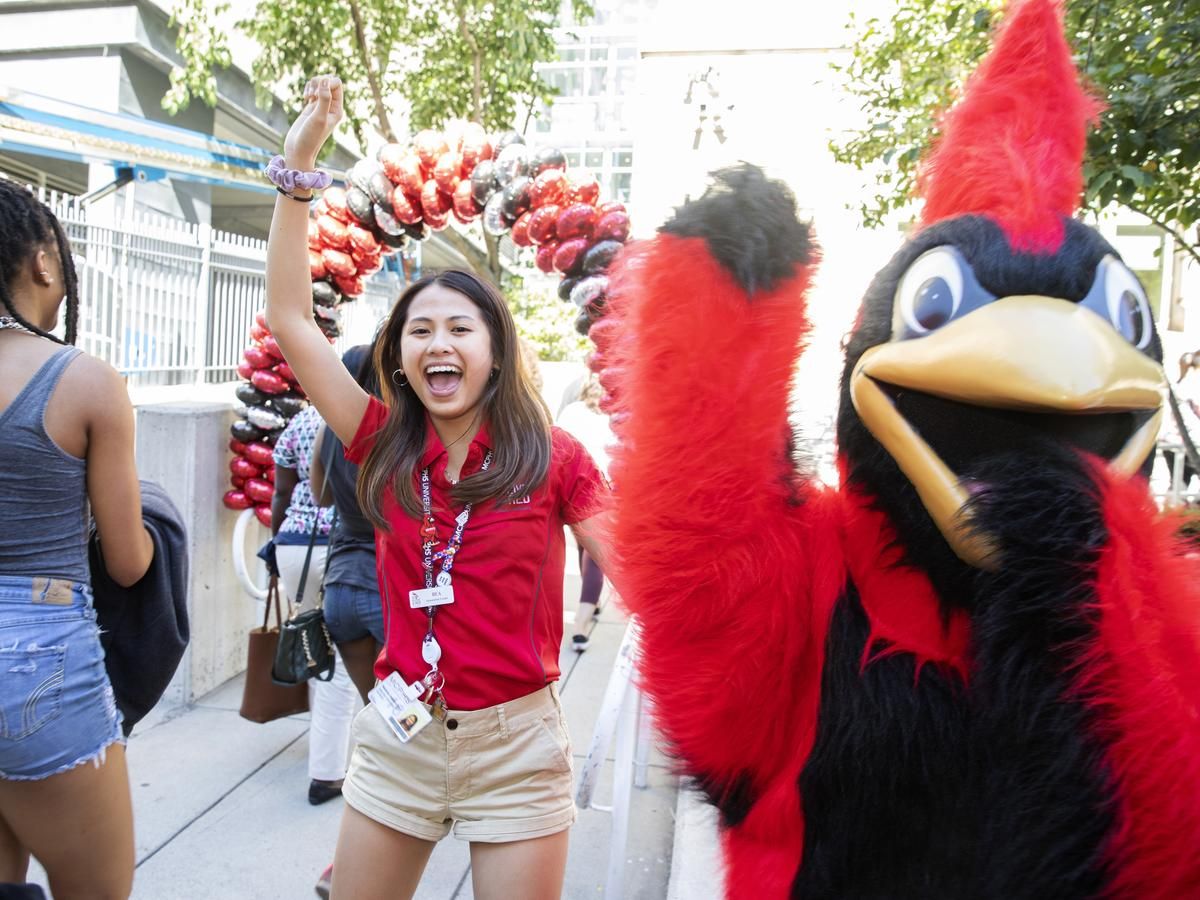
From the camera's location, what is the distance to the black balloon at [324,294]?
4582 millimetres

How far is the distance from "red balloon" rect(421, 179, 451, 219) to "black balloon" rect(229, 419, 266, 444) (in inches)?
A: 52.6

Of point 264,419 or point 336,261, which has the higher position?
point 336,261

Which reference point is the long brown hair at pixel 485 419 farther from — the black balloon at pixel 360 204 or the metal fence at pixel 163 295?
the metal fence at pixel 163 295

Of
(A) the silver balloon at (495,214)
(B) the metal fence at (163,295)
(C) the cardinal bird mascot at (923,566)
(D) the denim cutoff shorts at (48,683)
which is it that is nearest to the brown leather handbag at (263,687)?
(D) the denim cutoff shorts at (48,683)

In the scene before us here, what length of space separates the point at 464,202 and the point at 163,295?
404 centimetres

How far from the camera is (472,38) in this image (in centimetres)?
973

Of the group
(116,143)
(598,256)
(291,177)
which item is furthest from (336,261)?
(116,143)

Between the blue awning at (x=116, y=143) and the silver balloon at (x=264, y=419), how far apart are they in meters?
4.28

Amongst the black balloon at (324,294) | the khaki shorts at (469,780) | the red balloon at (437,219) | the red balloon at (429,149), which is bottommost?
the khaki shorts at (469,780)

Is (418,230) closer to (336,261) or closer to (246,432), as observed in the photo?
(336,261)

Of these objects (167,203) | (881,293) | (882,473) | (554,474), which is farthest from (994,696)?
(167,203)

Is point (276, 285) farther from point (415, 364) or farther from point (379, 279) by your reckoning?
point (379, 279)

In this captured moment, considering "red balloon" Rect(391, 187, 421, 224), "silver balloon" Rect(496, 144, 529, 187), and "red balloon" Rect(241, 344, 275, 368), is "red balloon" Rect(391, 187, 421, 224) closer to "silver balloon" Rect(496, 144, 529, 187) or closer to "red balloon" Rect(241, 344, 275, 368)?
"silver balloon" Rect(496, 144, 529, 187)

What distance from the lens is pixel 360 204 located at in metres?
4.52
